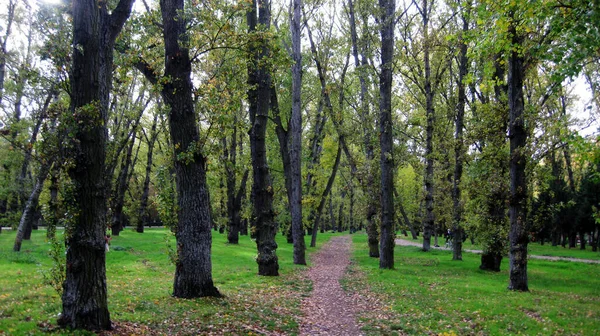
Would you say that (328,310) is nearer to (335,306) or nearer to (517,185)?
(335,306)

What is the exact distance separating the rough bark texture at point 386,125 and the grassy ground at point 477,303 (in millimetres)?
1451

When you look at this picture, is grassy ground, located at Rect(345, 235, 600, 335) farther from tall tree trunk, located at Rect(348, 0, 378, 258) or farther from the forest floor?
Result: tall tree trunk, located at Rect(348, 0, 378, 258)

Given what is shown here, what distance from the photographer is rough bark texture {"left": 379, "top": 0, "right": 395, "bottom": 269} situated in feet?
57.9

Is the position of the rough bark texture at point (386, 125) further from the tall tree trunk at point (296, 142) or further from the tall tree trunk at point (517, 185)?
the tall tree trunk at point (517, 185)

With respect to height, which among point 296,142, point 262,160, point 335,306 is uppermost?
point 296,142

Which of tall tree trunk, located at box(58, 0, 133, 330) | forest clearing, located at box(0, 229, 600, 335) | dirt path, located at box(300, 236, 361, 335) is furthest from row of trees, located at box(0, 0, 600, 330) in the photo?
dirt path, located at box(300, 236, 361, 335)

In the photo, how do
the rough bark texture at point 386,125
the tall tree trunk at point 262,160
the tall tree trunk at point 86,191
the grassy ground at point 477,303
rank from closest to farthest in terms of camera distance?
1. the tall tree trunk at point 86,191
2. the grassy ground at point 477,303
3. the tall tree trunk at point 262,160
4. the rough bark texture at point 386,125

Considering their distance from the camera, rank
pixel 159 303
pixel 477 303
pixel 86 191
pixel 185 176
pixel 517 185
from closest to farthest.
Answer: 1. pixel 86 191
2. pixel 159 303
3. pixel 185 176
4. pixel 477 303
5. pixel 517 185

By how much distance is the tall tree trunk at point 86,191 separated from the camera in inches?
261

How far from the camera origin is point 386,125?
1803 cm

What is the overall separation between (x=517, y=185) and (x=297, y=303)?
818 centimetres

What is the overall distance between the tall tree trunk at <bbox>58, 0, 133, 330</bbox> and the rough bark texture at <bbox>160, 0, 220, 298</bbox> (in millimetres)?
3158

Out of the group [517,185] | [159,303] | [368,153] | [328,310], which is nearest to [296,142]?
[368,153]

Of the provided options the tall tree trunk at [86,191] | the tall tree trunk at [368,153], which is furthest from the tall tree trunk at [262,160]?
the tall tree trunk at [368,153]
